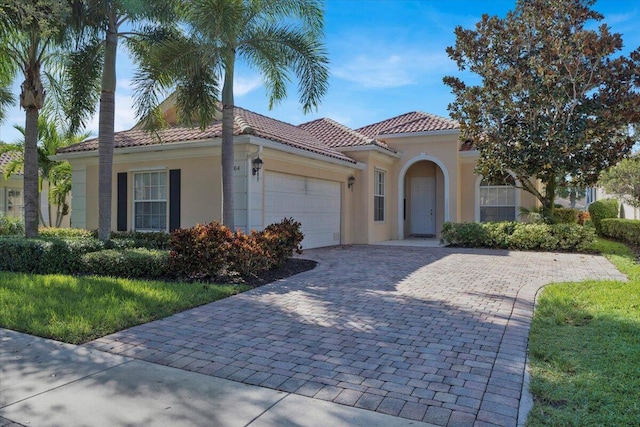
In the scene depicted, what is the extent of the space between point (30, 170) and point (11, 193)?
13.1 metres

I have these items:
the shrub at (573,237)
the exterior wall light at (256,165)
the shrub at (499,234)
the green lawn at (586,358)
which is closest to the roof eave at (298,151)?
the exterior wall light at (256,165)

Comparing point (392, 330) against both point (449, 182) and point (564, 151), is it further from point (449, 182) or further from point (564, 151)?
point (449, 182)

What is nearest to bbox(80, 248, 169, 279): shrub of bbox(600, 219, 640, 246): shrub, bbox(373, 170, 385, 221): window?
bbox(373, 170, 385, 221): window

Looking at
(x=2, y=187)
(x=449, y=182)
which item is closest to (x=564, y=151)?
(x=449, y=182)

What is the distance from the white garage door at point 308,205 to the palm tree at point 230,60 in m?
2.76

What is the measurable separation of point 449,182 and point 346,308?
13.1 meters

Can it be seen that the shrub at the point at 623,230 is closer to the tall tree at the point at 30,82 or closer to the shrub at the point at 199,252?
the shrub at the point at 199,252

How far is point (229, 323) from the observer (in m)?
5.76

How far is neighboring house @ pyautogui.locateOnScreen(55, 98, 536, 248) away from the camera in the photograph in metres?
12.7

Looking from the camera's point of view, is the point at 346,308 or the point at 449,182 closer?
the point at 346,308

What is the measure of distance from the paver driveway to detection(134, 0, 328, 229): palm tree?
4.19m

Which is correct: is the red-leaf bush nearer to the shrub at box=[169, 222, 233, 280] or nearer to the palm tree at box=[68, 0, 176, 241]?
the shrub at box=[169, 222, 233, 280]

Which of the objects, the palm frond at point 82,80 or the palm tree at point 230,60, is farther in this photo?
the palm frond at point 82,80

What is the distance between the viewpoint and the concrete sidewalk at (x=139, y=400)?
3.23 metres
